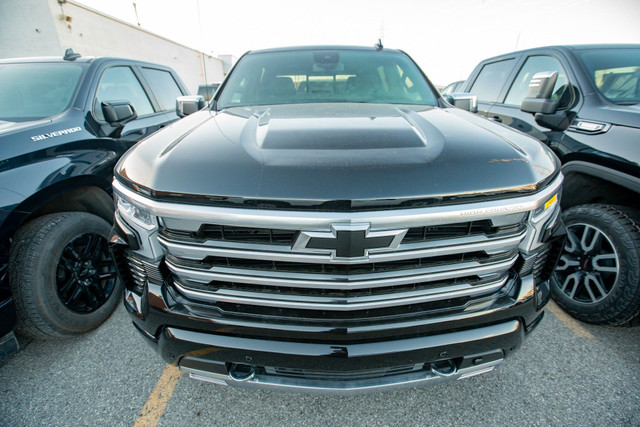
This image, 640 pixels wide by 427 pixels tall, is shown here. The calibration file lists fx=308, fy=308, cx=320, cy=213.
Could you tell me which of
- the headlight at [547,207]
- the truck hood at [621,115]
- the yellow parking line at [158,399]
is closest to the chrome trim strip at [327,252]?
the headlight at [547,207]

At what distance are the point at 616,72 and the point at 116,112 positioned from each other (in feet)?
15.6

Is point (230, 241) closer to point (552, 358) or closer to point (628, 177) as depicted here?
point (552, 358)

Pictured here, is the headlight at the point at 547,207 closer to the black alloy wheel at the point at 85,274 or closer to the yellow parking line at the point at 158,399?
the yellow parking line at the point at 158,399

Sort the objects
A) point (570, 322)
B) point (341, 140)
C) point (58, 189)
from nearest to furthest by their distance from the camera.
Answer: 1. point (341, 140)
2. point (58, 189)
3. point (570, 322)

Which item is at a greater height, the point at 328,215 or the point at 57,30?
the point at 57,30

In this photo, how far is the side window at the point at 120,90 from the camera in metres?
3.03

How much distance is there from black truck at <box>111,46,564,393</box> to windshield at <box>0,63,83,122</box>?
6.64ft

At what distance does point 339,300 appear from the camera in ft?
4.15

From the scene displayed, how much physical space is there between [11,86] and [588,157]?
5.21 meters

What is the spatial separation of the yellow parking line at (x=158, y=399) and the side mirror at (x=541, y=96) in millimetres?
3542

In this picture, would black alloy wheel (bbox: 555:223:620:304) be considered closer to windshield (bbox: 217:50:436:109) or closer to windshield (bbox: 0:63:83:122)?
windshield (bbox: 217:50:436:109)

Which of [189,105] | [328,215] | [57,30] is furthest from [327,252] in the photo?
[57,30]

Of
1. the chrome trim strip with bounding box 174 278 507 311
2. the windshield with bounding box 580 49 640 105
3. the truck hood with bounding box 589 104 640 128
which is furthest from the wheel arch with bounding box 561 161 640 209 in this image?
the chrome trim strip with bounding box 174 278 507 311

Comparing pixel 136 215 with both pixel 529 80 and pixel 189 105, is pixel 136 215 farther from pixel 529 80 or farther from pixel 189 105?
pixel 529 80
